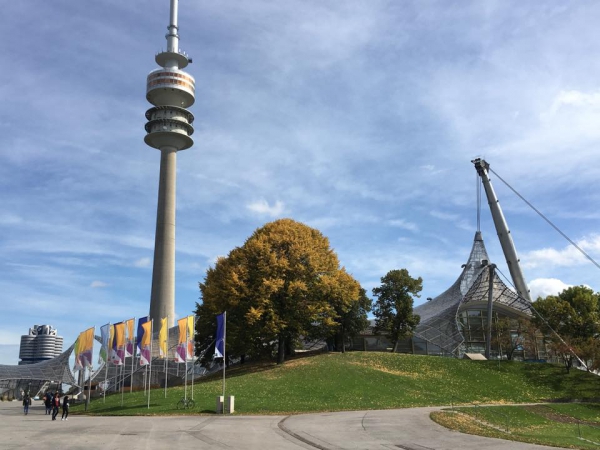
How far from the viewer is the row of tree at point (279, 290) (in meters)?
55.7

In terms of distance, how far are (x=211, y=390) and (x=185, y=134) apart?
221 feet

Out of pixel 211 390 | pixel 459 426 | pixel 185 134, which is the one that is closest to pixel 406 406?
pixel 459 426

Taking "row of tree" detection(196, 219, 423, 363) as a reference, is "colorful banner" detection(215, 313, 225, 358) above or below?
below

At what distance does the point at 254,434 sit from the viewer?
2522cm

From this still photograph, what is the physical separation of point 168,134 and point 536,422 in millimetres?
82757

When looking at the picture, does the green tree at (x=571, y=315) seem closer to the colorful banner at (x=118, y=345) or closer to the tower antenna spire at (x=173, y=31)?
the colorful banner at (x=118, y=345)

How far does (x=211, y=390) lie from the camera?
45188mm

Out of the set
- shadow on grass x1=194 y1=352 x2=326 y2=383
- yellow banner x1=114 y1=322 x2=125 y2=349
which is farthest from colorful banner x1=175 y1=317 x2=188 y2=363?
shadow on grass x1=194 y1=352 x2=326 y2=383

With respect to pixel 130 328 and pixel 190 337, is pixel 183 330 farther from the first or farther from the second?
pixel 130 328

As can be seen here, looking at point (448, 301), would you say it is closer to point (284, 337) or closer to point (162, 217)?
point (284, 337)

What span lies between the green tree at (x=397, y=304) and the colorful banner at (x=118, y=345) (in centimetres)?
3514

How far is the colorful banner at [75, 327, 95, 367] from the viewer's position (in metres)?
45.9

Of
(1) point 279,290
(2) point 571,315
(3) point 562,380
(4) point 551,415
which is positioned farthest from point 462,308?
(4) point 551,415

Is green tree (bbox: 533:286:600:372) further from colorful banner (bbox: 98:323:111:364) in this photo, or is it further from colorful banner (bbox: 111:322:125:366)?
colorful banner (bbox: 98:323:111:364)
